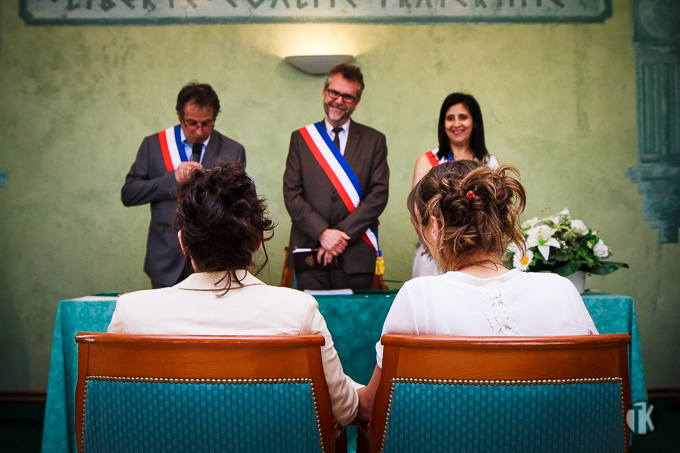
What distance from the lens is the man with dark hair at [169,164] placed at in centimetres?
339

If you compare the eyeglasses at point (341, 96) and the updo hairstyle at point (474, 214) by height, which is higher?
the eyeglasses at point (341, 96)

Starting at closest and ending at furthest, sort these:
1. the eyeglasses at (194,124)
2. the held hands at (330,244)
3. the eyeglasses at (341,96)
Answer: the held hands at (330,244), the eyeglasses at (341,96), the eyeglasses at (194,124)

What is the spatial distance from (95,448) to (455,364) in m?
0.67

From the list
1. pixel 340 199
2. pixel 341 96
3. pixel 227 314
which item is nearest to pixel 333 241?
pixel 340 199

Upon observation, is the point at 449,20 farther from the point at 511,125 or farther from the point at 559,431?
the point at 559,431

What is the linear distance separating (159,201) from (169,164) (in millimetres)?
222

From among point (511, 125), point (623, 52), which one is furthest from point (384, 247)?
point (623, 52)

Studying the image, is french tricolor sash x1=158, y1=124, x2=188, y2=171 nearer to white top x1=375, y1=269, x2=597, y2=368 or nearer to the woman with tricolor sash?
the woman with tricolor sash

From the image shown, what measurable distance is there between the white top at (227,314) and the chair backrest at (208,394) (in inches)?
5.5

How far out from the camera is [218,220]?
4.65ft

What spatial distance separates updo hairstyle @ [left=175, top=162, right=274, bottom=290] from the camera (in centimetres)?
142

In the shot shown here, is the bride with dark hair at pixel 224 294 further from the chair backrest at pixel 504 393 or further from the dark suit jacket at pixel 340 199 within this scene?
the dark suit jacket at pixel 340 199

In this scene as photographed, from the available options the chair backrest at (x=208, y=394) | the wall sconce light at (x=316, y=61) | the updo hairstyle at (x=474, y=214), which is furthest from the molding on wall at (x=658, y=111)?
the chair backrest at (x=208, y=394)

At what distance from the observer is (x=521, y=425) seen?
3.77ft
